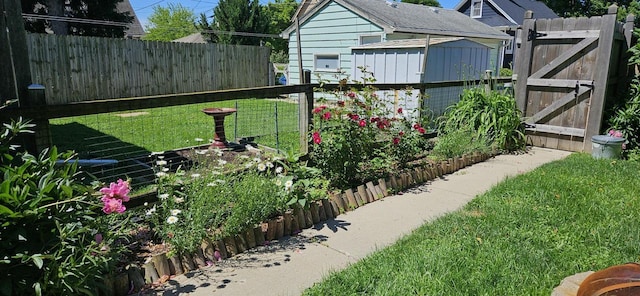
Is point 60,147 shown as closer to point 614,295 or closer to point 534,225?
point 534,225

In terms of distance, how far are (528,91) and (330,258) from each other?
5369 millimetres

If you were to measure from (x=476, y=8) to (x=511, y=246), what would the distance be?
26988mm

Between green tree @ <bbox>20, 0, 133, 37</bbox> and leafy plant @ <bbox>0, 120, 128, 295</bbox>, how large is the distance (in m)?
15.3

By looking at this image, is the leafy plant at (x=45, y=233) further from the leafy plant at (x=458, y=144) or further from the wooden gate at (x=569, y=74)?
the wooden gate at (x=569, y=74)

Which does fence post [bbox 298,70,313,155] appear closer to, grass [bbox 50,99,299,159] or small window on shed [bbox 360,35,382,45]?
grass [bbox 50,99,299,159]

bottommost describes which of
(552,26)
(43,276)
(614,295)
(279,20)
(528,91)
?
(43,276)

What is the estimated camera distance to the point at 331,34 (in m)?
14.2

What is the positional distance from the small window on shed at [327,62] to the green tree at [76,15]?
7.74 metres

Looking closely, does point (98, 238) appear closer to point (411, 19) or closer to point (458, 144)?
point (458, 144)

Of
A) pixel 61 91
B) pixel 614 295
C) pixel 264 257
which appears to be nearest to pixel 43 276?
pixel 264 257

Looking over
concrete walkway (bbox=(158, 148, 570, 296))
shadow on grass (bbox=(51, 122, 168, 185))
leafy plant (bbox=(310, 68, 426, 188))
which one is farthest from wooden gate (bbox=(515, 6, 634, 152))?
shadow on grass (bbox=(51, 122, 168, 185))

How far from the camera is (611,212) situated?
12.0ft

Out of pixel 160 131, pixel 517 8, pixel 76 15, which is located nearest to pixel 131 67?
pixel 160 131

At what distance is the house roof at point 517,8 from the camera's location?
24.6 meters
